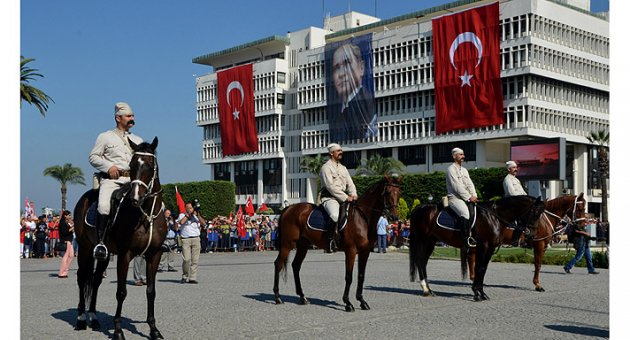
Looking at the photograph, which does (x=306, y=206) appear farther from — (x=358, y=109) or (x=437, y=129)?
(x=358, y=109)

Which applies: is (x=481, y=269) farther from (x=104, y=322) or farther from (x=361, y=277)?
(x=104, y=322)

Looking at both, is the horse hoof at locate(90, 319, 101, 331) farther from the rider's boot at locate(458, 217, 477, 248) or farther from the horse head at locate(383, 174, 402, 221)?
the rider's boot at locate(458, 217, 477, 248)

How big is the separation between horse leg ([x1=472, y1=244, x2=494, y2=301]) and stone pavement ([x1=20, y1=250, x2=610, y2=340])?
0.28 m

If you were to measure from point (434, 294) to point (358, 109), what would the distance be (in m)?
80.8

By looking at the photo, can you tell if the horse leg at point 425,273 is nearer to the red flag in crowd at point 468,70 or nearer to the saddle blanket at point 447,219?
the saddle blanket at point 447,219

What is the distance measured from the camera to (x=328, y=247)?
1418cm

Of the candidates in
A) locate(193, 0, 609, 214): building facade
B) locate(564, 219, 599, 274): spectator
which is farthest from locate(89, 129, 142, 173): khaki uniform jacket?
locate(193, 0, 609, 214): building facade

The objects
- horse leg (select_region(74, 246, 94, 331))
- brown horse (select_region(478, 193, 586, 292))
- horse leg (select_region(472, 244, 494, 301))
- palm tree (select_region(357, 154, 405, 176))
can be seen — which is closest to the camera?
horse leg (select_region(74, 246, 94, 331))

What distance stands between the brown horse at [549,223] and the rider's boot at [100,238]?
9.48 meters

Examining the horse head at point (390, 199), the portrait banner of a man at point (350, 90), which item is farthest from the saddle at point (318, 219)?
the portrait banner of a man at point (350, 90)

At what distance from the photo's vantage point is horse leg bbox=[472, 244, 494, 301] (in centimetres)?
1519

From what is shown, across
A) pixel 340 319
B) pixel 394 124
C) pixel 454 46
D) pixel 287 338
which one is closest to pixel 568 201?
pixel 340 319

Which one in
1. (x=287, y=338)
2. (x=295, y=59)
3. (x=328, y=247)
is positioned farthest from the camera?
(x=295, y=59)
